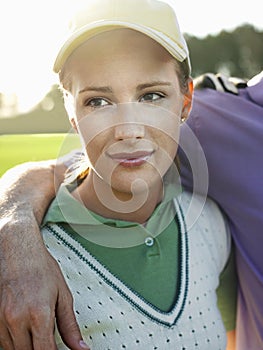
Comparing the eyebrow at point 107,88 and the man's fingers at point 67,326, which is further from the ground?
the eyebrow at point 107,88

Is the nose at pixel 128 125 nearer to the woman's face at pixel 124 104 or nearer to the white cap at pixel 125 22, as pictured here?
the woman's face at pixel 124 104

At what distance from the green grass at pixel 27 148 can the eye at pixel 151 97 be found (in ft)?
1.64

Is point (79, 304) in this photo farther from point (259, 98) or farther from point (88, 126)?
point (259, 98)

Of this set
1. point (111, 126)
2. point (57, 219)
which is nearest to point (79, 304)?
point (57, 219)

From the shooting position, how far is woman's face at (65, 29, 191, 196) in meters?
1.21

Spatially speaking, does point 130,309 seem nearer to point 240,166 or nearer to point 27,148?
point 240,166

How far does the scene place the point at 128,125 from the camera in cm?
120

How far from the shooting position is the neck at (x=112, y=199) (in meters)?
1.33

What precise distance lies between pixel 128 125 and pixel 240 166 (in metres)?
0.38

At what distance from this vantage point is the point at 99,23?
1.20 metres

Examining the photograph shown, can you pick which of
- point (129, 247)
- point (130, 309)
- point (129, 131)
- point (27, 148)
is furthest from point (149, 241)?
point (27, 148)

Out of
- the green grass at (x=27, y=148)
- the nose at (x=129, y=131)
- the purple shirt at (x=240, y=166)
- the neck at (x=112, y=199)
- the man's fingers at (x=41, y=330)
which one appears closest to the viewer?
the man's fingers at (x=41, y=330)

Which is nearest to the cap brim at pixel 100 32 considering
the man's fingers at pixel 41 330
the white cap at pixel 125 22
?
the white cap at pixel 125 22

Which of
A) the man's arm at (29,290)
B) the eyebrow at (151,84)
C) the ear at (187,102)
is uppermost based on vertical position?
the eyebrow at (151,84)
